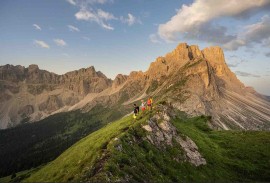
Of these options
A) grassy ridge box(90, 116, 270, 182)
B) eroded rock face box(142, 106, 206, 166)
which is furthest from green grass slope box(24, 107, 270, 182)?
eroded rock face box(142, 106, 206, 166)

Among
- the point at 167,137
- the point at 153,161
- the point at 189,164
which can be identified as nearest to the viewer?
the point at 153,161

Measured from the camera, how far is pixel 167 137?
186 feet

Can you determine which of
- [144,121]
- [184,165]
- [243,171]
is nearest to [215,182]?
[184,165]

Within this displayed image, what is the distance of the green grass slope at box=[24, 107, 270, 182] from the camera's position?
125ft

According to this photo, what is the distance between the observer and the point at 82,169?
38.8 meters

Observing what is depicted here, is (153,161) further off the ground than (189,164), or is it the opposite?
(153,161)

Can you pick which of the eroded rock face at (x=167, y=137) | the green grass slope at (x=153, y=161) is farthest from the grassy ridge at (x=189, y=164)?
the eroded rock face at (x=167, y=137)

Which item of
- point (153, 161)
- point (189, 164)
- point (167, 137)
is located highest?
point (167, 137)

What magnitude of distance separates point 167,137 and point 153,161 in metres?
11.5

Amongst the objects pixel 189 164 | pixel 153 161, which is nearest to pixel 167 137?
pixel 189 164

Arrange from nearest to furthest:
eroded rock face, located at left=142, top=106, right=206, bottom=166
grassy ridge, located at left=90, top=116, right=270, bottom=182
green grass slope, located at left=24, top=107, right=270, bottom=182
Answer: green grass slope, located at left=24, top=107, right=270, bottom=182, grassy ridge, located at left=90, top=116, right=270, bottom=182, eroded rock face, located at left=142, top=106, right=206, bottom=166

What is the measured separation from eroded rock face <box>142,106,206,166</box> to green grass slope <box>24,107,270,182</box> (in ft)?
4.37

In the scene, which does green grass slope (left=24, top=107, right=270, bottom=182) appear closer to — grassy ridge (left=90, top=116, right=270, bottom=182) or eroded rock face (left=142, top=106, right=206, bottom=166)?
grassy ridge (left=90, top=116, right=270, bottom=182)

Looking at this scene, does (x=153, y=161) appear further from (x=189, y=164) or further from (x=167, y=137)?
(x=167, y=137)
